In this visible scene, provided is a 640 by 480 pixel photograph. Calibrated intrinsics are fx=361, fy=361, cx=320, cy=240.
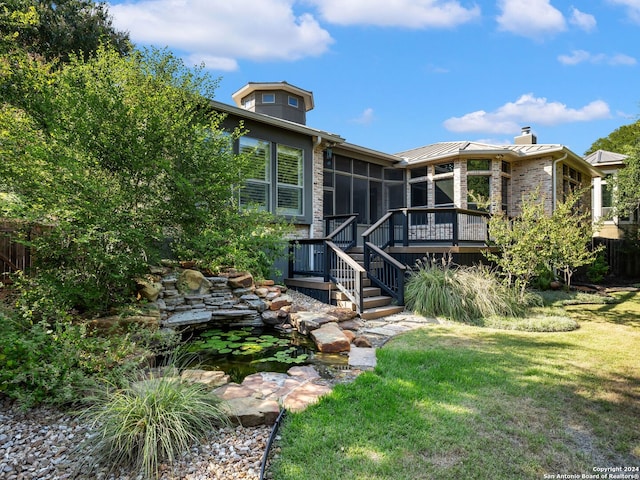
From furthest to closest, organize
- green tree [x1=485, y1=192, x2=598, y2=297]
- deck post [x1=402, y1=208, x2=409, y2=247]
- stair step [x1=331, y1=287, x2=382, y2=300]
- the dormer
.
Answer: the dormer
deck post [x1=402, y1=208, x2=409, y2=247]
stair step [x1=331, y1=287, x2=382, y2=300]
green tree [x1=485, y1=192, x2=598, y2=297]

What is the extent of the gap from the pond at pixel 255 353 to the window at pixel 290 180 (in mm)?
4374

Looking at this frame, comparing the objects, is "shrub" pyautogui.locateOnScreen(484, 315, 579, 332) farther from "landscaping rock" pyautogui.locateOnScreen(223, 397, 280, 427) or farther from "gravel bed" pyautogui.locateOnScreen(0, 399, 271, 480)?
"gravel bed" pyautogui.locateOnScreen(0, 399, 271, 480)

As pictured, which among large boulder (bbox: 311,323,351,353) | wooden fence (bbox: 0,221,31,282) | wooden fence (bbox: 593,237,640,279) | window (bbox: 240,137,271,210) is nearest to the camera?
large boulder (bbox: 311,323,351,353)

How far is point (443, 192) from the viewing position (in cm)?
1250

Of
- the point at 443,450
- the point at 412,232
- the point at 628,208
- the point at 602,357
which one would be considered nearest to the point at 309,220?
the point at 412,232

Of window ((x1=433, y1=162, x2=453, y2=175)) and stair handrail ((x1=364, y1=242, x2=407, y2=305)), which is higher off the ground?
window ((x1=433, y1=162, x2=453, y2=175))

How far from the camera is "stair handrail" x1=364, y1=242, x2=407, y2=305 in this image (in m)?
7.43

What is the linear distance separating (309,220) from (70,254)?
656 centimetres

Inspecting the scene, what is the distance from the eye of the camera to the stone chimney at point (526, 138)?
1422 centimetres

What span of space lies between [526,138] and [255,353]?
14.1 meters

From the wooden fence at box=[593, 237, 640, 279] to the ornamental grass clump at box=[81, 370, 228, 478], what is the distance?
1813cm

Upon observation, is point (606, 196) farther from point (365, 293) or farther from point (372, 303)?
point (372, 303)

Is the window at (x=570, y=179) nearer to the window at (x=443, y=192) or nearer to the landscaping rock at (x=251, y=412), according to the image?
the window at (x=443, y=192)

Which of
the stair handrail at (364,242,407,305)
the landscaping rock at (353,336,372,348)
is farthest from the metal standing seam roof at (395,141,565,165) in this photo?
the landscaping rock at (353,336,372,348)
